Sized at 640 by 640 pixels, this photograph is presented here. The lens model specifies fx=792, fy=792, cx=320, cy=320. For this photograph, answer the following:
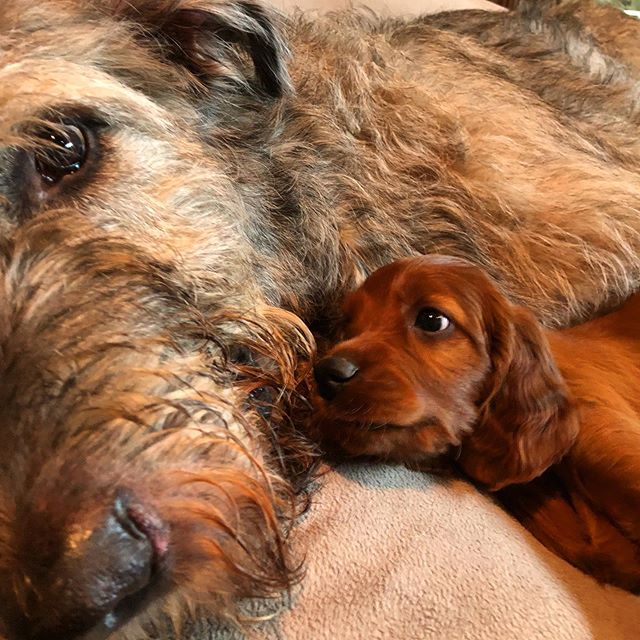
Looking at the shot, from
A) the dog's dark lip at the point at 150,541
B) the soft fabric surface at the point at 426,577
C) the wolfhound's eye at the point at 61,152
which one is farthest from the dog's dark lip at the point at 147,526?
the wolfhound's eye at the point at 61,152

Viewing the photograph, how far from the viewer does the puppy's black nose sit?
58.0 inches

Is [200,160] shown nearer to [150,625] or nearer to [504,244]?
[504,244]

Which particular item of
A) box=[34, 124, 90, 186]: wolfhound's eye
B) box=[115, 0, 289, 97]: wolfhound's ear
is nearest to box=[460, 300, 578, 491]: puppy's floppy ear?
box=[115, 0, 289, 97]: wolfhound's ear

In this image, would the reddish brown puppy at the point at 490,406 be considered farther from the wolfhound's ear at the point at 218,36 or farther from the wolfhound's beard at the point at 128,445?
the wolfhound's ear at the point at 218,36

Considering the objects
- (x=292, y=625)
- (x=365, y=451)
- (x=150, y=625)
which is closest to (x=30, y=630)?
(x=150, y=625)

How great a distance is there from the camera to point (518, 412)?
5.06ft

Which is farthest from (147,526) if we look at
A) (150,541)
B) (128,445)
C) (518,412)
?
(518,412)

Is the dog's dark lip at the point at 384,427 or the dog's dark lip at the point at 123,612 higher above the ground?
the dog's dark lip at the point at 123,612

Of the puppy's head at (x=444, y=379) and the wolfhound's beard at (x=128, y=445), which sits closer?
the wolfhound's beard at (x=128, y=445)

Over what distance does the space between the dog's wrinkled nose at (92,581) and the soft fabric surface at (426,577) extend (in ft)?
1.10

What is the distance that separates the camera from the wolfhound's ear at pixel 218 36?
1.64 metres

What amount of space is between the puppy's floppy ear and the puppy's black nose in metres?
0.29

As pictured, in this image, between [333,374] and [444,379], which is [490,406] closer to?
[444,379]

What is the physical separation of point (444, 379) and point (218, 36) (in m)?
0.88
